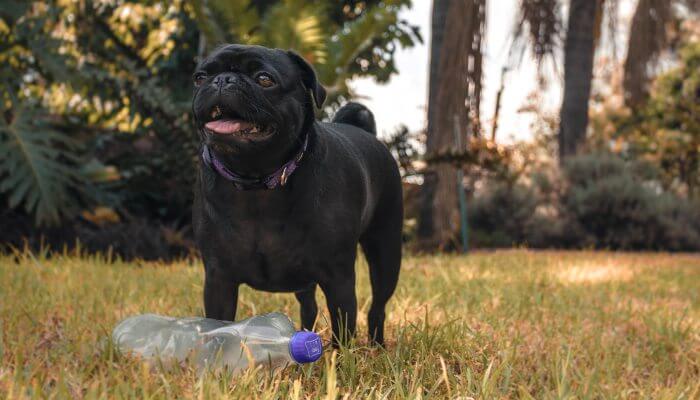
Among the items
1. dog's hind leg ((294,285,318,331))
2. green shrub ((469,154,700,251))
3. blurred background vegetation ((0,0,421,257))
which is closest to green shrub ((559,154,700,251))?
green shrub ((469,154,700,251))

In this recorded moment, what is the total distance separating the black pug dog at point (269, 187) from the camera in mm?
2396

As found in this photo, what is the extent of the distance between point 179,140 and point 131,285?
411 centimetres

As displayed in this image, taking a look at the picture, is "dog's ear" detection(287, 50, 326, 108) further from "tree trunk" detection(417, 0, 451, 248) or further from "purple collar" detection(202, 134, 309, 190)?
"tree trunk" detection(417, 0, 451, 248)

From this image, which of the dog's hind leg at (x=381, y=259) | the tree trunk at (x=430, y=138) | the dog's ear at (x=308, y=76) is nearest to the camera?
the dog's ear at (x=308, y=76)

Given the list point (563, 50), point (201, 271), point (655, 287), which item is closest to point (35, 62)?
point (201, 271)

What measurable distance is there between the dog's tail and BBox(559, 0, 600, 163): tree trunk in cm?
992

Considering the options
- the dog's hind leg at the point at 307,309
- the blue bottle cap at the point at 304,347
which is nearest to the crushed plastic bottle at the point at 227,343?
the blue bottle cap at the point at 304,347

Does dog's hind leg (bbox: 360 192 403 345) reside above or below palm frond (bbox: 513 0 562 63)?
below

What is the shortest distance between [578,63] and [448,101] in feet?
18.8

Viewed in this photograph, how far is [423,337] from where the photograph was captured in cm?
301

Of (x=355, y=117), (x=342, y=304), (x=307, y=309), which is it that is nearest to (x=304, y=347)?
(x=342, y=304)

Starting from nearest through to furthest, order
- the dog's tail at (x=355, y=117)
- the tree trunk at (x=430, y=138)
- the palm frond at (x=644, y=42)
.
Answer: the dog's tail at (x=355, y=117)
the tree trunk at (x=430, y=138)
the palm frond at (x=644, y=42)

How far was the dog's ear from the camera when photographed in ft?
8.57

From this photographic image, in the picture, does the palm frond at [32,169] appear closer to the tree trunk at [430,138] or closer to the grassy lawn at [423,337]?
the grassy lawn at [423,337]
